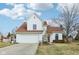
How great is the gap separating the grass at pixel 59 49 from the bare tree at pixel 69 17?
0.48 ft

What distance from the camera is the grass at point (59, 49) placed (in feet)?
12.0

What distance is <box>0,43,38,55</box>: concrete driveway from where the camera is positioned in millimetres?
3668

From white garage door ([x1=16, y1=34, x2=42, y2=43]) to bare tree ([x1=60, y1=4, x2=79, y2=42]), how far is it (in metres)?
0.34

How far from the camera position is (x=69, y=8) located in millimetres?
3727

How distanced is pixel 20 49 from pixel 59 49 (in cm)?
47

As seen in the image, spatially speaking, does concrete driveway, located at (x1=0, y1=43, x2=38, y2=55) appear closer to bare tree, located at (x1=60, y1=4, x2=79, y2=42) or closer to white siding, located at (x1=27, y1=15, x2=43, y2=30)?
white siding, located at (x1=27, y1=15, x2=43, y2=30)

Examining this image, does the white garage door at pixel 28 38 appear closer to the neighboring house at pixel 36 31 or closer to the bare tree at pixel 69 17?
the neighboring house at pixel 36 31

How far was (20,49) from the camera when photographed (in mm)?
3715

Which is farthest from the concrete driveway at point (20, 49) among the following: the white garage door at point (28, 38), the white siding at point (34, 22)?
the white siding at point (34, 22)

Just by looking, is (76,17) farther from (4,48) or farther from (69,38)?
(4,48)

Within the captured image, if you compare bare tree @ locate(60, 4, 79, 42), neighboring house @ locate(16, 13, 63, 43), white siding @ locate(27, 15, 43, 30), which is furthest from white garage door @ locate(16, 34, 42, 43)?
bare tree @ locate(60, 4, 79, 42)

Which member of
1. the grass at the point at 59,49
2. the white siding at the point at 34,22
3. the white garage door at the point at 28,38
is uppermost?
the white siding at the point at 34,22

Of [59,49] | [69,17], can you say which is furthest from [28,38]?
[69,17]

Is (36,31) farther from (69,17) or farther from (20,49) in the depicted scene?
(69,17)
